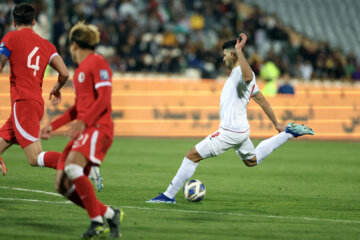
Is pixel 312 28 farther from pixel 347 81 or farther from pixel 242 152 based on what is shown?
pixel 242 152

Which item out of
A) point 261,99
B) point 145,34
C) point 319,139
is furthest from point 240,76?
point 145,34

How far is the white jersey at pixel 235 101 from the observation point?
29.5 ft

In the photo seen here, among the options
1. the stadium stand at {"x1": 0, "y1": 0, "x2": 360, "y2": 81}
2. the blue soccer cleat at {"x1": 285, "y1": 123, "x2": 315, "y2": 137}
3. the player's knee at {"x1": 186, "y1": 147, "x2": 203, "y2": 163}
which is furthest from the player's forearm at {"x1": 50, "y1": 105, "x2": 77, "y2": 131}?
the stadium stand at {"x1": 0, "y1": 0, "x2": 360, "y2": 81}

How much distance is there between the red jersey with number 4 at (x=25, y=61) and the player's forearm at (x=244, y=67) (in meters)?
2.53

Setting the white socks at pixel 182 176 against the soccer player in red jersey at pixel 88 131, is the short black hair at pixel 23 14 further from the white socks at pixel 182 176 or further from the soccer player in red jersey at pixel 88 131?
the white socks at pixel 182 176

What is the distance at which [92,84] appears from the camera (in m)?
6.65

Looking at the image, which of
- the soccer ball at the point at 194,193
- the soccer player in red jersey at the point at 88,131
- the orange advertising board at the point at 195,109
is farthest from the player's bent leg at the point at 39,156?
the orange advertising board at the point at 195,109

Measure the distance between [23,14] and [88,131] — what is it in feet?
8.76

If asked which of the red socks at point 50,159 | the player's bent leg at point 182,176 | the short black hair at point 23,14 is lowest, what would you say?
the player's bent leg at point 182,176

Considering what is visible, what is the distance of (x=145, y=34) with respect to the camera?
24828mm

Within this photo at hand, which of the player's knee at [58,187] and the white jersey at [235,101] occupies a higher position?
the white jersey at [235,101]

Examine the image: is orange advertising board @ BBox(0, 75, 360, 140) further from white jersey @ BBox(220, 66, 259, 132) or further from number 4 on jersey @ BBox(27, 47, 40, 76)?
white jersey @ BBox(220, 66, 259, 132)

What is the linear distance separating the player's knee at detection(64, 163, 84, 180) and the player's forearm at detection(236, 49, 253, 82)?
2.88 m

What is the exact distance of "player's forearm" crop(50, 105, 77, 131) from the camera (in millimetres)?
6703
